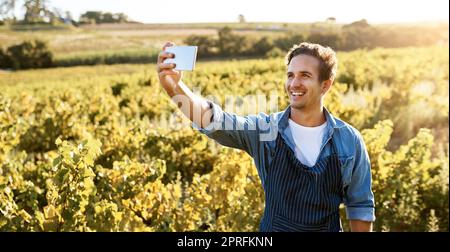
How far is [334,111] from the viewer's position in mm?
6566

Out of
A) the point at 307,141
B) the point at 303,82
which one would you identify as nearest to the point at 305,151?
the point at 307,141

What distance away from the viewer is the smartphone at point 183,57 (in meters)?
1.84

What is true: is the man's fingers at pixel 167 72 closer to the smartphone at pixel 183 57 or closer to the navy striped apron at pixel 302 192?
the smartphone at pixel 183 57

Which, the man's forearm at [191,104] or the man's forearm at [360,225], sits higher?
the man's forearm at [191,104]

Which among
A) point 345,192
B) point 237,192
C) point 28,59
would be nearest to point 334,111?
point 237,192

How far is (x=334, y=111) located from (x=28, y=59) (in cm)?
2676

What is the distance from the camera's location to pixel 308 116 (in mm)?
2174

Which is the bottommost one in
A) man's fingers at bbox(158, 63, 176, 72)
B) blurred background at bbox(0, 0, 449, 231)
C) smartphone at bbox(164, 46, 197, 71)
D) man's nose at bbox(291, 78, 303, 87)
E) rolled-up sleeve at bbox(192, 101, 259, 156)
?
blurred background at bbox(0, 0, 449, 231)

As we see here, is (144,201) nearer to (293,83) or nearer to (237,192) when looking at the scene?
(237,192)

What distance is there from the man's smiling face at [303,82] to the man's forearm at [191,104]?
33 centimetres

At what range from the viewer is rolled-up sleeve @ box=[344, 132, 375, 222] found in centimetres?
218

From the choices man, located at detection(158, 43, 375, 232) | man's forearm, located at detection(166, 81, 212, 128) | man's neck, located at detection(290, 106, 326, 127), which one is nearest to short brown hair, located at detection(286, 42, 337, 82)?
man, located at detection(158, 43, 375, 232)

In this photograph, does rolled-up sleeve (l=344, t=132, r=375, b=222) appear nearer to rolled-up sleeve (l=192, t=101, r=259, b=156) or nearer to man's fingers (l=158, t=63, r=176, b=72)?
rolled-up sleeve (l=192, t=101, r=259, b=156)

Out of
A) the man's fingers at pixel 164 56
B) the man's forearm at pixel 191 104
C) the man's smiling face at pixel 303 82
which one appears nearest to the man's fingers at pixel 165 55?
the man's fingers at pixel 164 56
